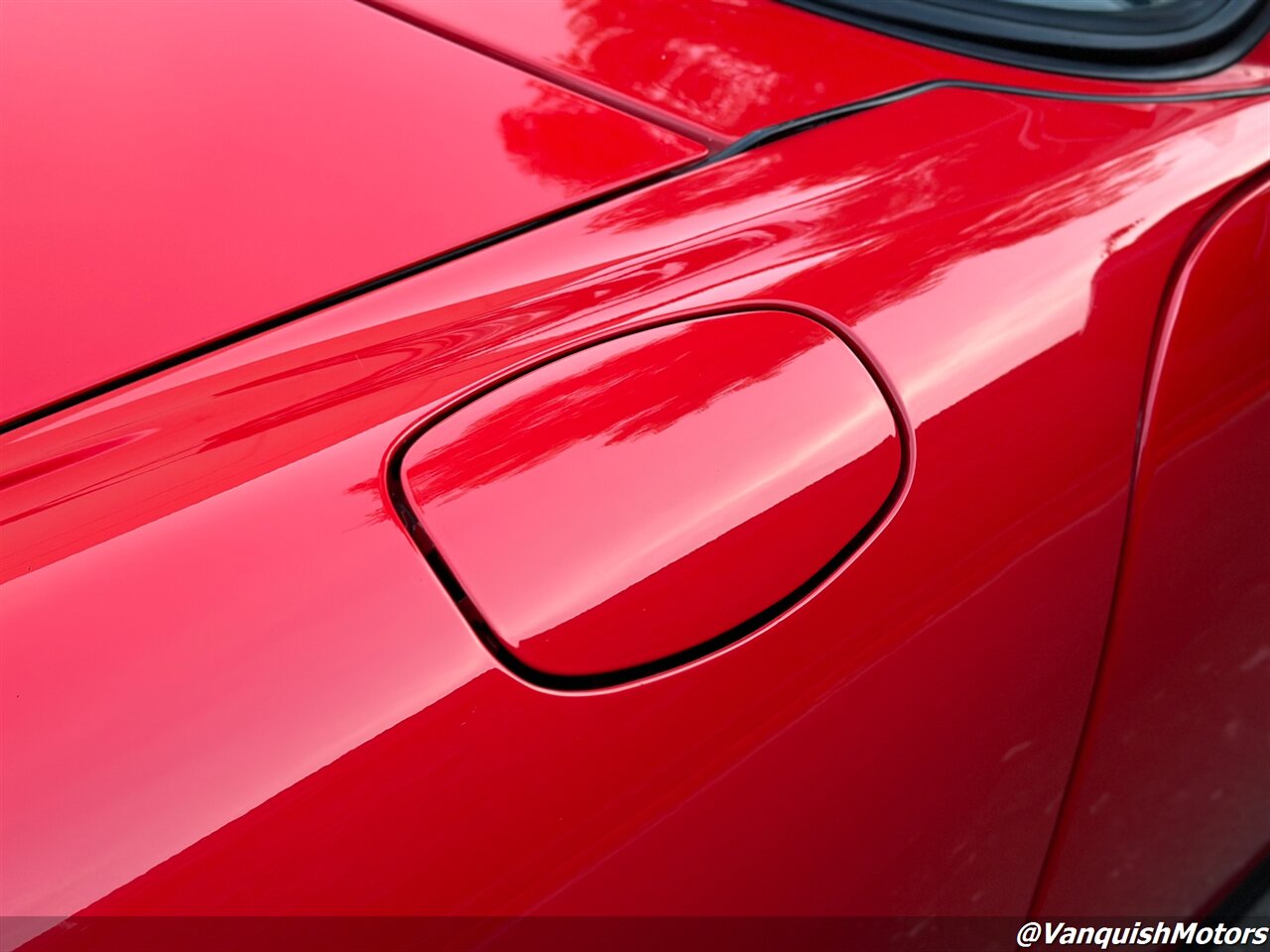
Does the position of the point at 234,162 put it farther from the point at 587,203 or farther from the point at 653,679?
the point at 653,679

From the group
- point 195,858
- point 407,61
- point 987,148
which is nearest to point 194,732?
point 195,858

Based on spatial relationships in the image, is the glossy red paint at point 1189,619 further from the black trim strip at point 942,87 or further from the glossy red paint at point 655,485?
the glossy red paint at point 655,485

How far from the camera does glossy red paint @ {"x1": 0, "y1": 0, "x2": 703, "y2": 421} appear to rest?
99 centimetres

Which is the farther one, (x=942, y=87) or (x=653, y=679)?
(x=942, y=87)

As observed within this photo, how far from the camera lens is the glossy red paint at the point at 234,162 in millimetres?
988

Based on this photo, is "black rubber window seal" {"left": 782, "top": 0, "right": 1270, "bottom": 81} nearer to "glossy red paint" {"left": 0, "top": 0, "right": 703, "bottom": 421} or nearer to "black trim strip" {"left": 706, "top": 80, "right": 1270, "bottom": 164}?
"black trim strip" {"left": 706, "top": 80, "right": 1270, "bottom": 164}

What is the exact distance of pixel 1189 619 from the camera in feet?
4.42

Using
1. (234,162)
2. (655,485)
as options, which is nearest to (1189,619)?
(655,485)

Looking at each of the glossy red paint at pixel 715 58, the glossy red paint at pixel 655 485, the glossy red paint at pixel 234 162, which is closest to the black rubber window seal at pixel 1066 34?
the glossy red paint at pixel 715 58

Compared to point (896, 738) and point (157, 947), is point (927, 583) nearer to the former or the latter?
point (896, 738)

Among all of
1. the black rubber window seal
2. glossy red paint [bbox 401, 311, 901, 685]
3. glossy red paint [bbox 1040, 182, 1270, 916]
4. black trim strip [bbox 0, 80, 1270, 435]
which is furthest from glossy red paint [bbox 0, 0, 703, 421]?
glossy red paint [bbox 1040, 182, 1270, 916]

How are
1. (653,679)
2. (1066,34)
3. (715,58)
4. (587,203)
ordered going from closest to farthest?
1. (653,679)
2. (587,203)
3. (715,58)
4. (1066,34)

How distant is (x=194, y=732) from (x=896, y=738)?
0.57m

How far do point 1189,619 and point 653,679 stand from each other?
0.76 metres
